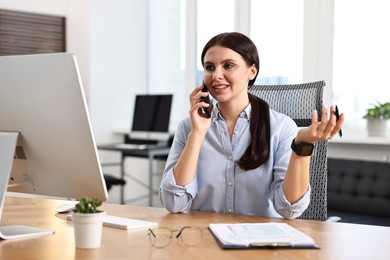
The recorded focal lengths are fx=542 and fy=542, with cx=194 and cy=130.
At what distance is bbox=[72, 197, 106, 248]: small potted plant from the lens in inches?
50.8

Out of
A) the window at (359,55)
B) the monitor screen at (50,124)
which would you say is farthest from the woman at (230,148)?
the window at (359,55)

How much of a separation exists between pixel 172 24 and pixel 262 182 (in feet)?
13.2

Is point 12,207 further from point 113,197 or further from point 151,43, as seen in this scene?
point 151,43

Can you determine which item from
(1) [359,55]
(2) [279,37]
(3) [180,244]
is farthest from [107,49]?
(3) [180,244]

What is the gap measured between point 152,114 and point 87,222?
3.74 m

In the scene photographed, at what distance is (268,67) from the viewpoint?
15.3 ft

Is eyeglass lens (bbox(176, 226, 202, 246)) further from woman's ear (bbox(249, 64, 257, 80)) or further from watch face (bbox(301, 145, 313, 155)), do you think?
woman's ear (bbox(249, 64, 257, 80))

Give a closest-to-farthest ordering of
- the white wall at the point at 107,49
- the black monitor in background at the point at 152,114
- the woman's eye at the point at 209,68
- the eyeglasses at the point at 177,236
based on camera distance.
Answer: the eyeglasses at the point at 177,236, the woman's eye at the point at 209,68, the black monitor in background at the point at 152,114, the white wall at the point at 107,49

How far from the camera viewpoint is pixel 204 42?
5.28m

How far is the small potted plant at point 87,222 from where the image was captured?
129 cm

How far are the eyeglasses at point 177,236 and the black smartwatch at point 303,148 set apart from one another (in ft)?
1.20

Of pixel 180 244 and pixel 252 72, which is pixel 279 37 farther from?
pixel 180 244

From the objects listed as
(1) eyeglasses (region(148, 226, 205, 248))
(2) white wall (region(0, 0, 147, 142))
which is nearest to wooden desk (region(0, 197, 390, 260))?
(1) eyeglasses (region(148, 226, 205, 248))

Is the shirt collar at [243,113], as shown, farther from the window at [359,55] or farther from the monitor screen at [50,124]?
the window at [359,55]
